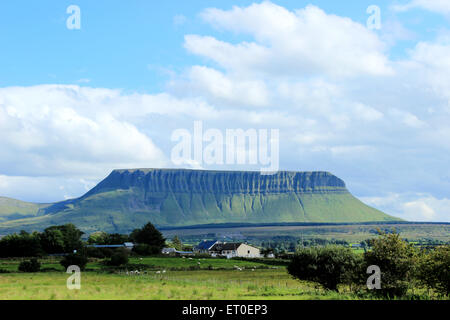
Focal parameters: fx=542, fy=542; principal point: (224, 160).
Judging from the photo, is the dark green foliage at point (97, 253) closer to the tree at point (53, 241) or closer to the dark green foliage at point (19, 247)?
the dark green foliage at point (19, 247)

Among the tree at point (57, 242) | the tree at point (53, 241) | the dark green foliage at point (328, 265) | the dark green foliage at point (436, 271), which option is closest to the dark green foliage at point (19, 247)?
the tree at point (53, 241)

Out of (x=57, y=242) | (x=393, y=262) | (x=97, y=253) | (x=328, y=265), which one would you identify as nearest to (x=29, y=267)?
(x=97, y=253)

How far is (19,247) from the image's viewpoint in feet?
454

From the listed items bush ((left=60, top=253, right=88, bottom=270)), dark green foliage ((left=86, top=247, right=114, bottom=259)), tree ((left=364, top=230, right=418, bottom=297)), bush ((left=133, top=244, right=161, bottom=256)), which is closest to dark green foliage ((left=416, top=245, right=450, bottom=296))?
tree ((left=364, top=230, right=418, bottom=297))

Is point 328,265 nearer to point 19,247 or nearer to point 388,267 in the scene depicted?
point 388,267

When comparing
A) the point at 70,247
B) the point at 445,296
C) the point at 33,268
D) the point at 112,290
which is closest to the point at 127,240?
the point at 70,247

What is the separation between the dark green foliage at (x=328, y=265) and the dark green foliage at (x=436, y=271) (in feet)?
23.1

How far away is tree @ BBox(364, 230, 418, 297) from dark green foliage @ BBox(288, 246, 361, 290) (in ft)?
12.5

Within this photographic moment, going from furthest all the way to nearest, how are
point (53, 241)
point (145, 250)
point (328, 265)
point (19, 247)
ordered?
point (53, 241) < point (145, 250) < point (19, 247) < point (328, 265)

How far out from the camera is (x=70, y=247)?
15475 centimetres

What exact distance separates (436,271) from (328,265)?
11.8 m

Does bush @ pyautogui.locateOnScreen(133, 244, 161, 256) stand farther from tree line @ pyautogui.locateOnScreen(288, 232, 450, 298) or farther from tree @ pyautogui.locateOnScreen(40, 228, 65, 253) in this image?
tree line @ pyautogui.locateOnScreen(288, 232, 450, 298)

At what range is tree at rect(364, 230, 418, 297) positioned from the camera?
55.1 metres
